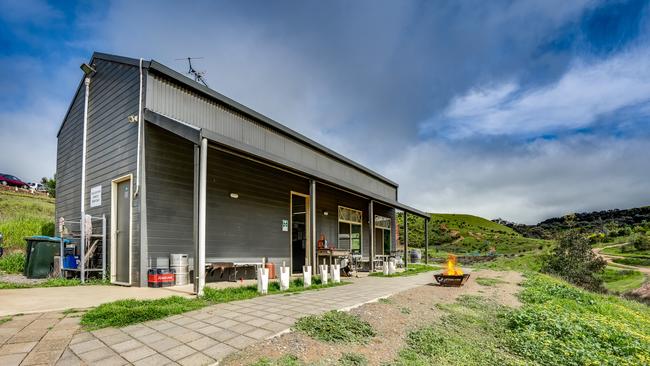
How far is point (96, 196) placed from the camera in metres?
8.36

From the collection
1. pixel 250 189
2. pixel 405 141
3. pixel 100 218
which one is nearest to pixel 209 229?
pixel 250 189

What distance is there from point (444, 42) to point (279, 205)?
7.28m

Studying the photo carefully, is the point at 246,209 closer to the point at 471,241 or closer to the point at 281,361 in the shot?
the point at 281,361

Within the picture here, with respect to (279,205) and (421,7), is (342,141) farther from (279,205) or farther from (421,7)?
(421,7)

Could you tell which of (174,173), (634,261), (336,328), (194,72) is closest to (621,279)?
(634,261)

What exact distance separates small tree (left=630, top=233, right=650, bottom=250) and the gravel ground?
112ft

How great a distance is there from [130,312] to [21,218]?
48.3 ft

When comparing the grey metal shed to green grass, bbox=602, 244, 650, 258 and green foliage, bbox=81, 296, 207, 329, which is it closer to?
green foliage, bbox=81, 296, 207, 329

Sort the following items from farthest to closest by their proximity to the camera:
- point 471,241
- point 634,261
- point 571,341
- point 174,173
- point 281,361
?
point 471,241 → point 634,261 → point 174,173 → point 571,341 → point 281,361

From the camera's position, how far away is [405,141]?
49.4ft

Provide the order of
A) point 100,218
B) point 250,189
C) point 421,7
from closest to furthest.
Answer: point 100,218 → point 421,7 → point 250,189

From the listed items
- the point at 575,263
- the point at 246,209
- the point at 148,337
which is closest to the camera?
the point at 148,337

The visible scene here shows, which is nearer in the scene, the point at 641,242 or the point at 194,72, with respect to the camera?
the point at 194,72

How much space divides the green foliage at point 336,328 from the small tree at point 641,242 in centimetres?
3858
